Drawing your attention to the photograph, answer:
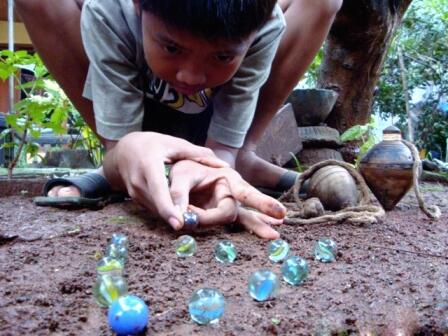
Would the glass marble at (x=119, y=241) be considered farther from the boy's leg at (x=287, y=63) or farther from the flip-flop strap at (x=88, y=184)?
the boy's leg at (x=287, y=63)

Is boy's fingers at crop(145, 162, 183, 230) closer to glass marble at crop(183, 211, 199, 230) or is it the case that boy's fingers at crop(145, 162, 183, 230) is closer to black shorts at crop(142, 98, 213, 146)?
glass marble at crop(183, 211, 199, 230)

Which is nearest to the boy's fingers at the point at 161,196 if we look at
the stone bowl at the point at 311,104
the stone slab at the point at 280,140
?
the stone slab at the point at 280,140

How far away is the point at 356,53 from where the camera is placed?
3314 mm

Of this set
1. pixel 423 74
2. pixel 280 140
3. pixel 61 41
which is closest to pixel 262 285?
pixel 61 41

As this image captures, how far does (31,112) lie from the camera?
8.00 ft

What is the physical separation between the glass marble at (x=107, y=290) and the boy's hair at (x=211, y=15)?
25.0 inches

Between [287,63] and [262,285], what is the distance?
1266 mm

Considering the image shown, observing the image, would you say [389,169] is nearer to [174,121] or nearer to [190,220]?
[174,121]

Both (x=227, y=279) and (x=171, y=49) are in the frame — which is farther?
(x=171, y=49)

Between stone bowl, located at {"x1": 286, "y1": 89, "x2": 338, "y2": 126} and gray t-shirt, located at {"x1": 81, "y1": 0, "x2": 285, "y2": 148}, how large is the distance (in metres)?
1.50

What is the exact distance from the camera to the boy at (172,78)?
1.26 meters

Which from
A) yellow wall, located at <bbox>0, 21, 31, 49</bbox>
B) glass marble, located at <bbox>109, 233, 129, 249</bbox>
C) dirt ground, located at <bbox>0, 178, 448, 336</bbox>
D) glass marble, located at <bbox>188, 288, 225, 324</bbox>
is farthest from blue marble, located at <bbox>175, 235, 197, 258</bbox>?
yellow wall, located at <bbox>0, 21, 31, 49</bbox>

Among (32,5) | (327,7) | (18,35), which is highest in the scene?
(327,7)

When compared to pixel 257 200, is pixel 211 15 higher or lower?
higher
